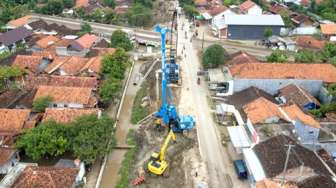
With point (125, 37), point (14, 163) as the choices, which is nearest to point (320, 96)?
point (125, 37)

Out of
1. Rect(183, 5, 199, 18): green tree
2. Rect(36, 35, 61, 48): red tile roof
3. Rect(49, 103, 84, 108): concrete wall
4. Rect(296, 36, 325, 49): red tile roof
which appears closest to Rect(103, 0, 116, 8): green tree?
Rect(183, 5, 199, 18): green tree

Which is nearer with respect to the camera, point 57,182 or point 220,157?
point 57,182

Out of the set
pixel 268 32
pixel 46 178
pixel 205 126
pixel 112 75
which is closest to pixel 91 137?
pixel 46 178

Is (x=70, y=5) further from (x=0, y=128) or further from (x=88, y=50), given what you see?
(x=0, y=128)

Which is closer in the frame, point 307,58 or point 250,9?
point 307,58

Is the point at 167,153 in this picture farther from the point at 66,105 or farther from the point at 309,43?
the point at 309,43
